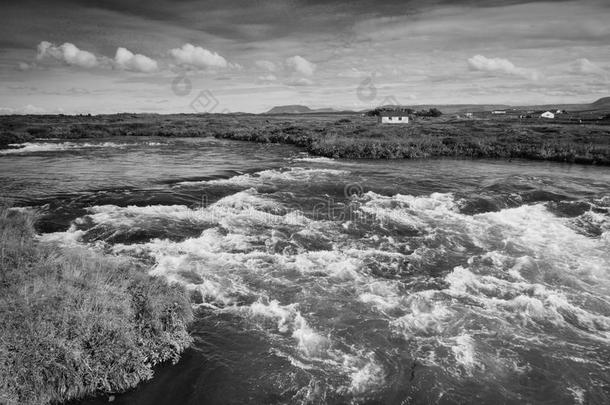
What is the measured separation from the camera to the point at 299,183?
2770 cm

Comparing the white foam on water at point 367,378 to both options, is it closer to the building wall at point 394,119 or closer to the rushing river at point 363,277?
the rushing river at point 363,277

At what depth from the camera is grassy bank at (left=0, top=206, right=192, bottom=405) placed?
704 cm

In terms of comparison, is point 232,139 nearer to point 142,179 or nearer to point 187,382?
point 142,179

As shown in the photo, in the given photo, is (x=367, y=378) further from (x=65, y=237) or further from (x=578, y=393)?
(x=65, y=237)

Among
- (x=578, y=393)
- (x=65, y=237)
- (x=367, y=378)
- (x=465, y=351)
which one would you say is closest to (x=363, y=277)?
(x=465, y=351)

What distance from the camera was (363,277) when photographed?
1348 centimetres

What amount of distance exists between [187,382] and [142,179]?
22.5 meters

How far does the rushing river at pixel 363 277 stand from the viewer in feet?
28.2

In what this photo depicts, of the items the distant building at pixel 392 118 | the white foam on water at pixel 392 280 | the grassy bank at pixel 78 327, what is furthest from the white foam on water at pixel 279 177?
the distant building at pixel 392 118

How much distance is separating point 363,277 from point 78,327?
28.5ft

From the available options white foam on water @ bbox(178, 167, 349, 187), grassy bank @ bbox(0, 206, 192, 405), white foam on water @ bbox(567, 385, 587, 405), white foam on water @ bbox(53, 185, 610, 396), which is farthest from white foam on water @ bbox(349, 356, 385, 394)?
white foam on water @ bbox(178, 167, 349, 187)

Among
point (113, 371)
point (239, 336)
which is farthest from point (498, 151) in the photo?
point (113, 371)

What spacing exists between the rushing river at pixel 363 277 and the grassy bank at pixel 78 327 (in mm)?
604

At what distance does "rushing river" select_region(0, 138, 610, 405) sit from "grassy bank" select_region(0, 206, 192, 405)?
604mm
